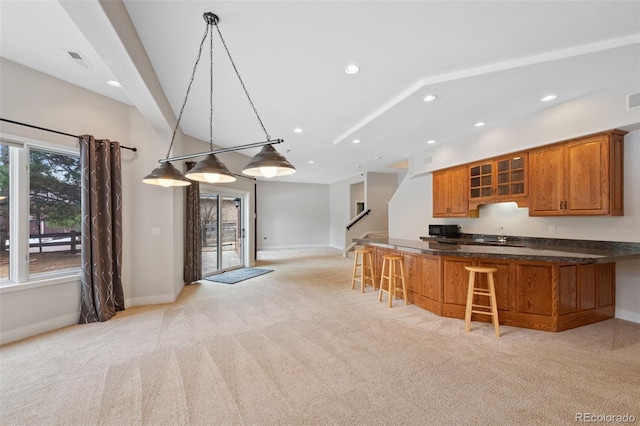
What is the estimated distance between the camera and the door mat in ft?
18.6

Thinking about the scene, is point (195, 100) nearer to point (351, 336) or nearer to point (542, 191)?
point (351, 336)

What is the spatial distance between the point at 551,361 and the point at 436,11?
3.33m

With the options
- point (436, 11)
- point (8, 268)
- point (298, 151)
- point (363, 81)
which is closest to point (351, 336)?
point (363, 81)

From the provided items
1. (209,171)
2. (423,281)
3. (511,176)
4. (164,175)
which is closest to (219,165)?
(209,171)

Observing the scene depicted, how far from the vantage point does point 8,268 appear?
3.01m

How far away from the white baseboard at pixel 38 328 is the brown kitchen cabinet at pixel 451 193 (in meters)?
6.56

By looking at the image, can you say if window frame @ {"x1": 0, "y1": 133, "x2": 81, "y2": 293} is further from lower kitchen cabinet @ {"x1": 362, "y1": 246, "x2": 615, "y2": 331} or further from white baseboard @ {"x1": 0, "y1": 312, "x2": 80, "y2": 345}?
lower kitchen cabinet @ {"x1": 362, "y1": 246, "x2": 615, "y2": 331}

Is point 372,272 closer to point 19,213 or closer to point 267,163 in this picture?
point 267,163

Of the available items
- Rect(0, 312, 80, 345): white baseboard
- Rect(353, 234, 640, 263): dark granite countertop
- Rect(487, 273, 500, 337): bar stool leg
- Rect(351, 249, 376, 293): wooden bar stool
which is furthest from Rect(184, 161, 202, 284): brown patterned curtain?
Rect(487, 273, 500, 337): bar stool leg

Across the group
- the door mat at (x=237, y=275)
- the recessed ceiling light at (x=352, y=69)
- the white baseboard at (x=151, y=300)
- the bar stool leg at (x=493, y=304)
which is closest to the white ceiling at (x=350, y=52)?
the recessed ceiling light at (x=352, y=69)

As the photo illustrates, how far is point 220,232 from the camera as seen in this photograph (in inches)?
248

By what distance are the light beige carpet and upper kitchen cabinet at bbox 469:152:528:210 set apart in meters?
2.12

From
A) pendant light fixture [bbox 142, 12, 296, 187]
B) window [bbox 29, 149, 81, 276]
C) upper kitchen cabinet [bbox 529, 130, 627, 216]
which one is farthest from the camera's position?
upper kitchen cabinet [bbox 529, 130, 627, 216]

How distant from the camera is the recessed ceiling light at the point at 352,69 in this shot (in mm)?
2814
